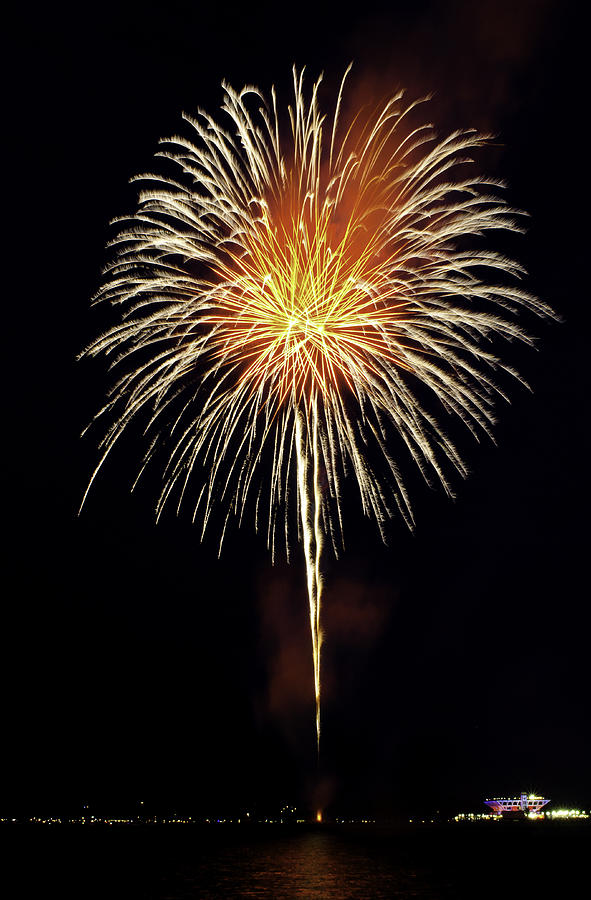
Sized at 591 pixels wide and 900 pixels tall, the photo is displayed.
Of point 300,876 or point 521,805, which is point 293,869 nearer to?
point 300,876

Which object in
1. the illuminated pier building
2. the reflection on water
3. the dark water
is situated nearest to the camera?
the reflection on water

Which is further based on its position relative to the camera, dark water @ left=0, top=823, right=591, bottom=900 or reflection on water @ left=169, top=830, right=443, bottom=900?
dark water @ left=0, top=823, right=591, bottom=900

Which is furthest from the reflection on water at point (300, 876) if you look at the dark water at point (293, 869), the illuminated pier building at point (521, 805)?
the illuminated pier building at point (521, 805)

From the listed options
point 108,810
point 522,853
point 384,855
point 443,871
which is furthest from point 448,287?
point 108,810

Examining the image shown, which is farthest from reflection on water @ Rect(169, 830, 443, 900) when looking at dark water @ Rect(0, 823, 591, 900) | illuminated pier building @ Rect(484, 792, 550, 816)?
illuminated pier building @ Rect(484, 792, 550, 816)

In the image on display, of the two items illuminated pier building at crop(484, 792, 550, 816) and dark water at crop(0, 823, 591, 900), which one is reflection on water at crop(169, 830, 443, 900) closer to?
dark water at crop(0, 823, 591, 900)

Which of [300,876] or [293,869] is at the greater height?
[293,869]

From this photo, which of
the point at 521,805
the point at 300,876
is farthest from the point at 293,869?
the point at 521,805
